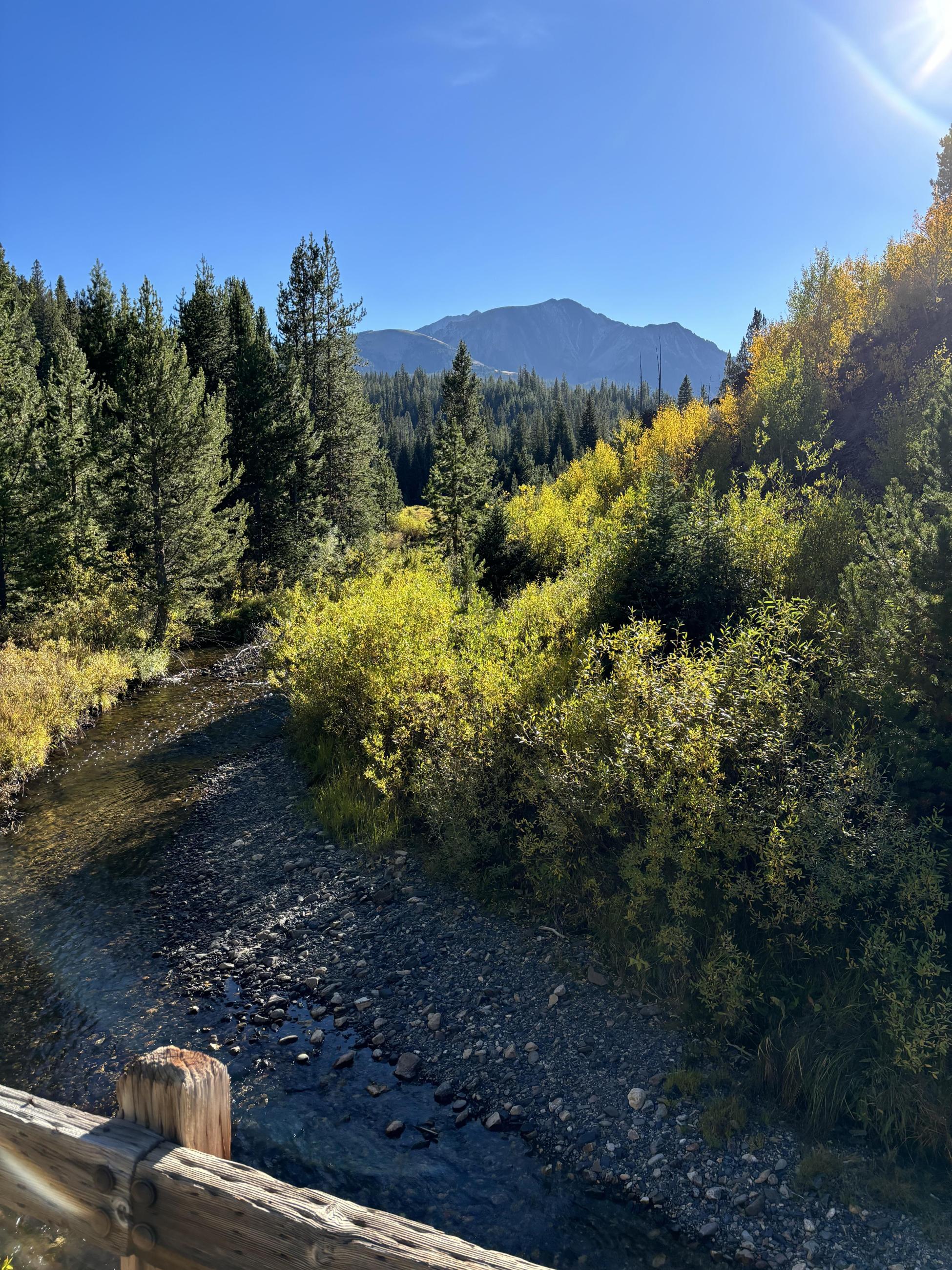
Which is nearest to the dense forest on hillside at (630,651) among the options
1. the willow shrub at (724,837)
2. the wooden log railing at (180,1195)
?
the willow shrub at (724,837)

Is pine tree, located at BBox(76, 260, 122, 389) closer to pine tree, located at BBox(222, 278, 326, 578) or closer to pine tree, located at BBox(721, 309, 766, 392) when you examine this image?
pine tree, located at BBox(222, 278, 326, 578)

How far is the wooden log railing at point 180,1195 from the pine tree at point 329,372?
1366 inches

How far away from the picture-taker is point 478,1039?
7199mm

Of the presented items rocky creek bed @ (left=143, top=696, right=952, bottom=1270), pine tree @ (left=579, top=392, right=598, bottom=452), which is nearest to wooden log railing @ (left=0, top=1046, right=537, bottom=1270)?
rocky creek bed @ (left=143, top=696, right=952, bottom=1270)

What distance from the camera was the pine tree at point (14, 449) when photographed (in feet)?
62.4

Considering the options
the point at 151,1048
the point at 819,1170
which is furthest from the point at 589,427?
the point at 819,1170

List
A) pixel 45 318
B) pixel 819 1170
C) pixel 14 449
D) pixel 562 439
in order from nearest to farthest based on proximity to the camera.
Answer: pixel 819 1170, pixel 14 449, pixel 45 318, pixel 562 439

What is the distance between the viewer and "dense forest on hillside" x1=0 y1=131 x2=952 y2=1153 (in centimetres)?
668

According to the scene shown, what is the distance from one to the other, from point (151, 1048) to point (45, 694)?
11.9 meters

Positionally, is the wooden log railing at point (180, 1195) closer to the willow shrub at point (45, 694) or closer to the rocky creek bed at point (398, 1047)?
the rocky creek bed at point (398, 1047)

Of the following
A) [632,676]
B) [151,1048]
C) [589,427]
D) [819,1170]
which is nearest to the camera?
[819,1170]

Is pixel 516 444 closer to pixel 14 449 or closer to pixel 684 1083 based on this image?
pixel 14 449

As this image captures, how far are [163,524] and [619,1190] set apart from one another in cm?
2505

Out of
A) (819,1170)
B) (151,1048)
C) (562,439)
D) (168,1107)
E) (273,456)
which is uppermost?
(562,439)
